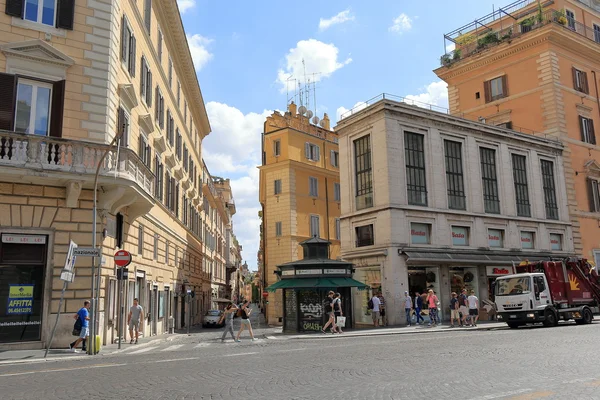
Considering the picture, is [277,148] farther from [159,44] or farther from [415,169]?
[159,44]

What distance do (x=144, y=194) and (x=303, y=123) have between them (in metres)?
31.9

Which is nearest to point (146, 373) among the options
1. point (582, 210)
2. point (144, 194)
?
point (144, 194)

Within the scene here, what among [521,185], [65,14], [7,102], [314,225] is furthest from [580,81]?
[7,102]

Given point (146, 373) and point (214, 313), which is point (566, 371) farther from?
point (214, 313)

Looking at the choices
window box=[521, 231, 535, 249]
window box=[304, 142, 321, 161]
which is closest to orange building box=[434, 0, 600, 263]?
window box=[521, 231, 535, 249]

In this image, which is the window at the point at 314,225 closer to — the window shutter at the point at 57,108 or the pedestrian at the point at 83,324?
the window shutter at the point at 57,108

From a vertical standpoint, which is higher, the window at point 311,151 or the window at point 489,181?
the window at point 311,151

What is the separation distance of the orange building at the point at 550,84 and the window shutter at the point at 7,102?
3306 cm

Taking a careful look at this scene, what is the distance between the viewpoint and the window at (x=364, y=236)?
100 feet

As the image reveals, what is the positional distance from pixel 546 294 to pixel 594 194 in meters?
22.1

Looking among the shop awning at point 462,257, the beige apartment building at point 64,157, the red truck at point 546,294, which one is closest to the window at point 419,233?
the shop awning at point 462,257

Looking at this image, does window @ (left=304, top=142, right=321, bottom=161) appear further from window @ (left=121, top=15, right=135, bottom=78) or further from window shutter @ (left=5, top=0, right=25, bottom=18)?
window shutter @ (left=5, top=0, right=25, bottom=18)

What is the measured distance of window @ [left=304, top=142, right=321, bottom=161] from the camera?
4553 centimetres

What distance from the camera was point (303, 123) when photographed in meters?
49.2
